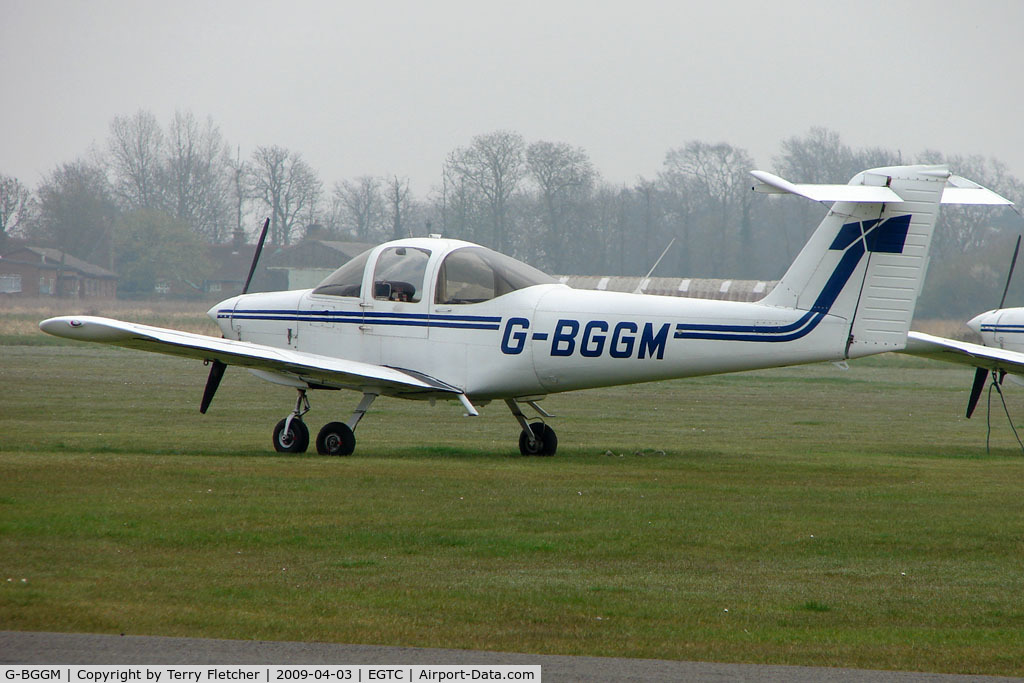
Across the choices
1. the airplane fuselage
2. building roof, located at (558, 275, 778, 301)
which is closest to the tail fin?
the airplane fuselage

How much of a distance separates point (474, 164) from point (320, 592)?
219 ft

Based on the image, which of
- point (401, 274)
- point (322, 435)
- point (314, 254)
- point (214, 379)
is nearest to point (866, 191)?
point (401, 274)

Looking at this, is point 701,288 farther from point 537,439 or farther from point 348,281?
point 348,281

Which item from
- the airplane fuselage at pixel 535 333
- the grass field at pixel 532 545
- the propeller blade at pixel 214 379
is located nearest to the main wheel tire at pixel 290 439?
the grass field at pixel 532 545

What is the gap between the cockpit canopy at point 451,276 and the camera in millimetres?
15078

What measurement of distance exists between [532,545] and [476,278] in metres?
6.49

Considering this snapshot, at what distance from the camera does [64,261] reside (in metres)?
80.4

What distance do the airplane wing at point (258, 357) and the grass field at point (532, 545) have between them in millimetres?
915

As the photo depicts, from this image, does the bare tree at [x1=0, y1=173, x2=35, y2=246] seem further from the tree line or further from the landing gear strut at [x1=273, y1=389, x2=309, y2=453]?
the landing gear strut at [x1=273, y1=389, x2=309, y2=453]

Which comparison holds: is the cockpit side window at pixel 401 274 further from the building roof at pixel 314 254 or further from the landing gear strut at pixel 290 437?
the building roof at pixel 314 254

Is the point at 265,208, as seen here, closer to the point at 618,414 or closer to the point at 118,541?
the point at 618,414

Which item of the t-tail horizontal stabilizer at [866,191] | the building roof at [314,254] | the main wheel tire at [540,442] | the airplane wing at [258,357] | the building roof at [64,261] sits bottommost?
the building roof at [64,261]

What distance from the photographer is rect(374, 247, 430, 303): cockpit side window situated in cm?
1532

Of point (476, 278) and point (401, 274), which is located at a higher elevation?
point (476, 278)
